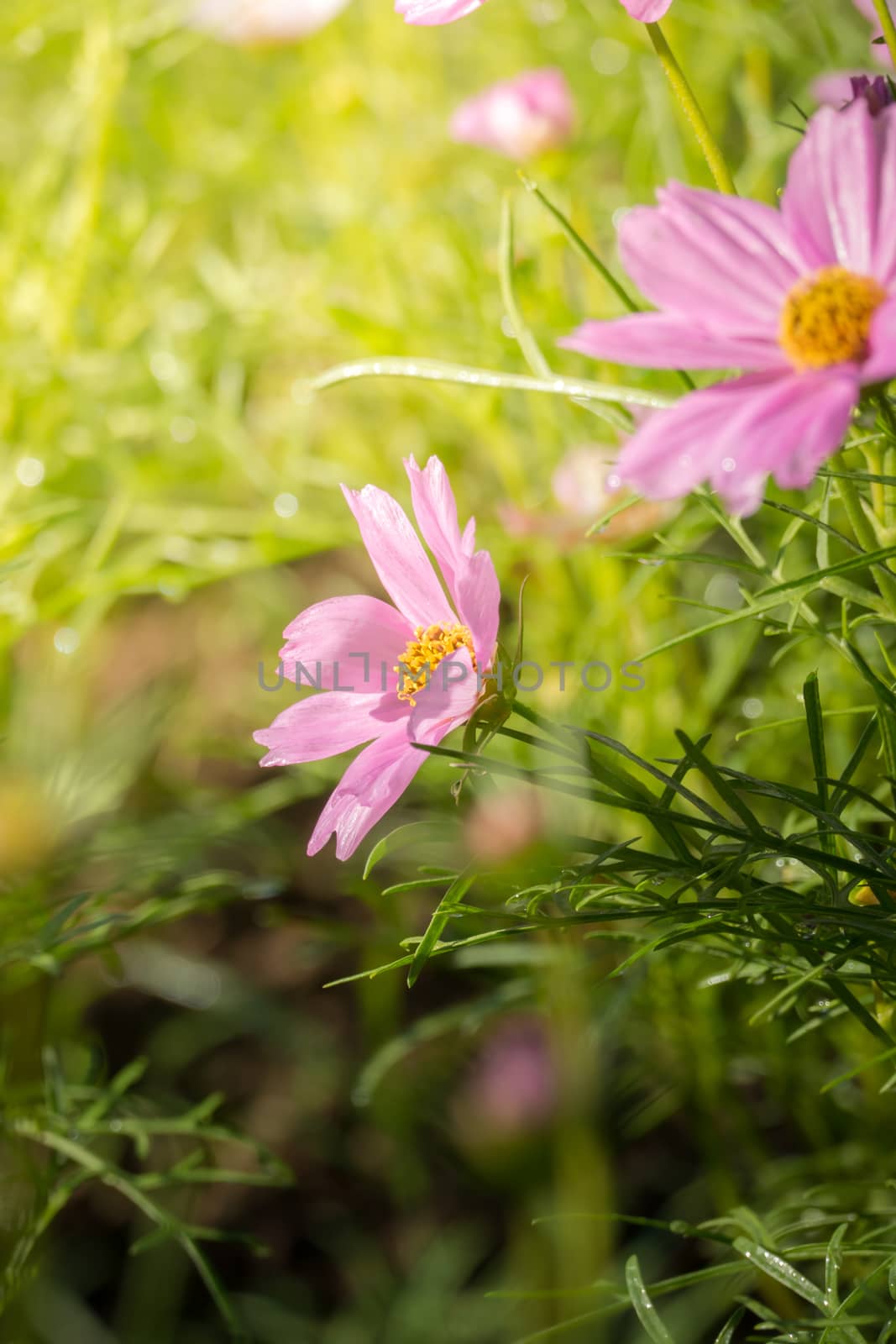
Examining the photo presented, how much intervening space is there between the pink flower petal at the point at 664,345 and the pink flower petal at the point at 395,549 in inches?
3.2

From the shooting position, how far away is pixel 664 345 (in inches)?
9.0

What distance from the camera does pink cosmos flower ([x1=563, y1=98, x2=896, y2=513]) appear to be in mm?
215

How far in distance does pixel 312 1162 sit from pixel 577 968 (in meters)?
0.35

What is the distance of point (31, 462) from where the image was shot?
0.64m

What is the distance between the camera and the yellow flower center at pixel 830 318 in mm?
227

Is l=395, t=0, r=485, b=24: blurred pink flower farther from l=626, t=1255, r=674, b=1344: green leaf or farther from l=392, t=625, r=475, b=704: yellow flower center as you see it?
l=626, t=1255, r=674, b=1344: green leaf

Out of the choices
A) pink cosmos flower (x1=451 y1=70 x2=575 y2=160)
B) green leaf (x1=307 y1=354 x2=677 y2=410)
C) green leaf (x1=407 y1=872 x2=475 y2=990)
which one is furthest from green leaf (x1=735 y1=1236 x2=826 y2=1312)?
pink cosmos flower (x1=451 y1=70 x2=575 y2=160)

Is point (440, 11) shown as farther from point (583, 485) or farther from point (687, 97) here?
point (583, 485)

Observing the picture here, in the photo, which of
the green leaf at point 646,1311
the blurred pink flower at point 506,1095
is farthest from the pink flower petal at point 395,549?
the blurred pink flower at point 506,1095

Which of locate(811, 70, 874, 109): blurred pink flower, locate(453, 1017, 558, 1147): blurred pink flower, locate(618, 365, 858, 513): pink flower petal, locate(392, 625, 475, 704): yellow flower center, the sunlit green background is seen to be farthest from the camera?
locate(453, 1017, 558, 1147): blurred pink flower

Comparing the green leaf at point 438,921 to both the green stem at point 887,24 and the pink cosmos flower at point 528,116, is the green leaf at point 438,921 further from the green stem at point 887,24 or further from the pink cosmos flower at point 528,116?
the pink cosmos flower at point 528,116

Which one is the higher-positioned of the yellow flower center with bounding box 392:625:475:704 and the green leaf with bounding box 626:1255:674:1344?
the yellow flower center with bounding box 392:625:475:704

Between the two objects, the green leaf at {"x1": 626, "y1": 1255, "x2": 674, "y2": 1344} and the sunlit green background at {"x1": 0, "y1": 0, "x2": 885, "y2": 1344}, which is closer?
the green leaf at {"x1": 626, "y1": 1255, "x2": 674, "y2": 1344}

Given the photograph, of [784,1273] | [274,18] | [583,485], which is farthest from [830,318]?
[274,18]
